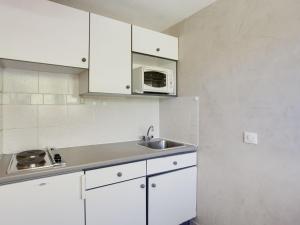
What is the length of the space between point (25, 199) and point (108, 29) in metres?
1.44

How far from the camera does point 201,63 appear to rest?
1855 mm

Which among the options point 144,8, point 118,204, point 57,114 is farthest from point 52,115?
point 144,8

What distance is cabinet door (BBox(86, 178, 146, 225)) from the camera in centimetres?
137

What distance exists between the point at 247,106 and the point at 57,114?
1.70 m

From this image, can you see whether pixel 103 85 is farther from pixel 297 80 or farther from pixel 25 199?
pixel 297 80

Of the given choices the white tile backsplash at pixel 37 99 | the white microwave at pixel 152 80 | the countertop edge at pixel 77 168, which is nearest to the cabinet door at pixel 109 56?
the white microwave at pixel 152 80

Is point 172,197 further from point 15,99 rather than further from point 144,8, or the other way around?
point 144,8

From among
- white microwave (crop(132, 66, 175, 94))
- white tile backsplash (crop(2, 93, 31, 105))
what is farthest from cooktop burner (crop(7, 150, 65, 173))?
white microwave (crop(132, 66, 175, 94))

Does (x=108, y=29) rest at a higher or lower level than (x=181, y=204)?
higher

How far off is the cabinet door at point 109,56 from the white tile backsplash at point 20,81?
21.9 inches

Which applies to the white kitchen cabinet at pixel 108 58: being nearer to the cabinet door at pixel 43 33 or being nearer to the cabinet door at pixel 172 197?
the cabinet door at pixel 43 33

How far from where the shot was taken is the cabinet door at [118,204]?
1.37 meters

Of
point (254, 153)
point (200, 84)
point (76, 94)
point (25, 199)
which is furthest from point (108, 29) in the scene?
point (254, 153)

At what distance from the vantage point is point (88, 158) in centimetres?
146
